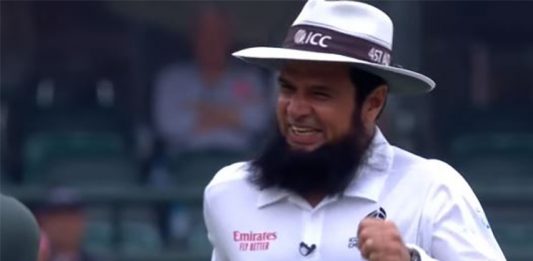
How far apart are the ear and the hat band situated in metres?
0.07

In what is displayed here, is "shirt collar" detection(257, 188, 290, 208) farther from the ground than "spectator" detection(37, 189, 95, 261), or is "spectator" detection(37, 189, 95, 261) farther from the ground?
"shirt collar" detection(257, 188, 290, 208)

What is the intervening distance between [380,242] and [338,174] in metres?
0.34

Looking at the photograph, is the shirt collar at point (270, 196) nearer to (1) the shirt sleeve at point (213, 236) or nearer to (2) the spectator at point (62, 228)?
(1) the shirt sleeve at point (213, 236)

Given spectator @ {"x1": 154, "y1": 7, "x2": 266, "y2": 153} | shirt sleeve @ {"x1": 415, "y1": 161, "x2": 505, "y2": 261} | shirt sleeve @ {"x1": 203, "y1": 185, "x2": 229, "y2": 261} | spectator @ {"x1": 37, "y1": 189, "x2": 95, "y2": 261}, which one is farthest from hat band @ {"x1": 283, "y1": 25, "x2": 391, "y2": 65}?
spectator @ {"x1": 154, "y1": 7, "x2": 266, "y2": 153}

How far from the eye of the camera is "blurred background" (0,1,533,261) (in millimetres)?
8289

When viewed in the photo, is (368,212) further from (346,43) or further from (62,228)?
(62,228)

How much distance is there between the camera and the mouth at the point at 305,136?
154 inches

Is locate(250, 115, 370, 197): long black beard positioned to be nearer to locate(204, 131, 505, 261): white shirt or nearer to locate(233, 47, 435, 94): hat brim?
locate(204, 131, 505, 261): white shirt

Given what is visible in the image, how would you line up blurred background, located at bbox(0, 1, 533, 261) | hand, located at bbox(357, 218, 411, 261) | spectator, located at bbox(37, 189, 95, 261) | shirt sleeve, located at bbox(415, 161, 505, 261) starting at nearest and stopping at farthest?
1. hand, located at bbox(357, 218, 411, 261)
2. shirt sleeve, located at bbox(415, 161, 505, 261)
3. spectator, located at bbox(37, 189, 95, 261)
4. blurred background, located at bbox(0, 1, 533, 261)

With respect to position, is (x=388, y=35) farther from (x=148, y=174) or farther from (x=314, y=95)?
(x=148, y=174)

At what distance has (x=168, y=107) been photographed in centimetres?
838

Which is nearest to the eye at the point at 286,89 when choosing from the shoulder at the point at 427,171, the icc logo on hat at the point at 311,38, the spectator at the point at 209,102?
the icc logo on hat at the point at 311,38

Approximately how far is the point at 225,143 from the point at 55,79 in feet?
2.50

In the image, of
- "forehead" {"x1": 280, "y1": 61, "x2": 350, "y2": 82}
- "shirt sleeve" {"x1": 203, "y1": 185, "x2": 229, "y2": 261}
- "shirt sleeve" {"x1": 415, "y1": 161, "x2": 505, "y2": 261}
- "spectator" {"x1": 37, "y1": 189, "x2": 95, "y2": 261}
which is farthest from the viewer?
"spectator" {"x1": 37, "y1": 189, "x2": 95, "y2": 261}
